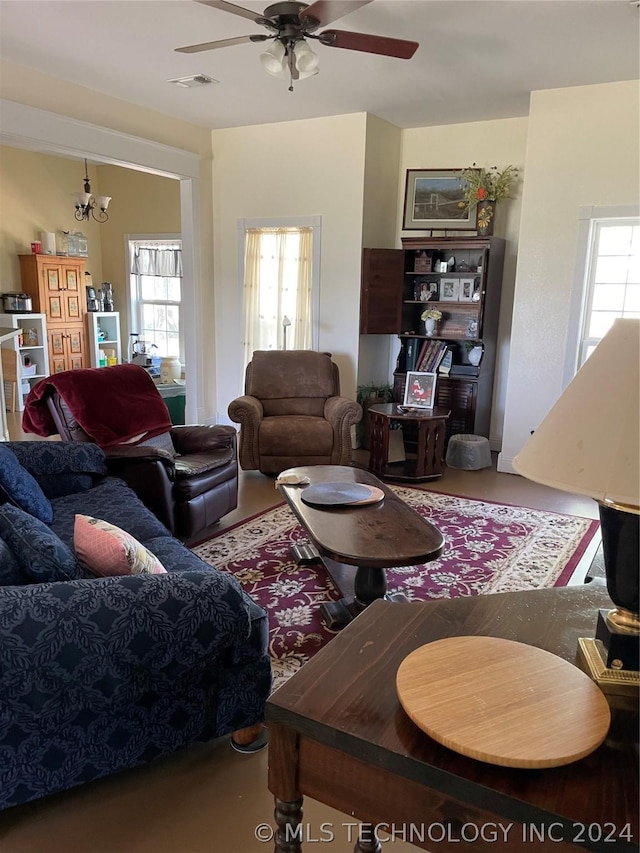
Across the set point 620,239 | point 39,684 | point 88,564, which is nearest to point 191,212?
point 620,239

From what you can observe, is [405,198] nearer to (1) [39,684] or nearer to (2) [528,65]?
(2) [528,65]

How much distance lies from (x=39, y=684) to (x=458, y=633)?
39.7 inches

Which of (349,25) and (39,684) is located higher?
(349,25)

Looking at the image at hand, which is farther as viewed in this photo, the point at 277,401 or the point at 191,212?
the point at 191,212

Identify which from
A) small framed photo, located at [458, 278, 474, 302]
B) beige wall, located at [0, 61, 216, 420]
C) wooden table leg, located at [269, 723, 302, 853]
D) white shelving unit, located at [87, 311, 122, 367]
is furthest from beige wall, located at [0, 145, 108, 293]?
wooden table leg, located at [269, 723, 302, 853]

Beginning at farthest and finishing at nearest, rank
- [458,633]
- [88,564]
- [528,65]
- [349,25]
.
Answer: [528,65] → [349,25] → [88,564] → [458,633]

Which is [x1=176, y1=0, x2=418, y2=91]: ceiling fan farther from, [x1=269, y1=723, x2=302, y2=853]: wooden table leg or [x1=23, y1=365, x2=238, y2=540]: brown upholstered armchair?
[x1=269, y1=723, x2=302, y2=853]: wooden table leg

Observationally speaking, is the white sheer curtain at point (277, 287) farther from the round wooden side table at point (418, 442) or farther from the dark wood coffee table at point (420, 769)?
the dark wood coffee table at point (420, 769)

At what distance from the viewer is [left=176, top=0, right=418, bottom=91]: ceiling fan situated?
2.86 m

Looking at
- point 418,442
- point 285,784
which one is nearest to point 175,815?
point 285,784

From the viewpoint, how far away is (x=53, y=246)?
777 centimetres

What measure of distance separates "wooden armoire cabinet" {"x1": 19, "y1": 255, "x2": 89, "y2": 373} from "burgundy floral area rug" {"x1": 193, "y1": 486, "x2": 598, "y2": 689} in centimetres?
505

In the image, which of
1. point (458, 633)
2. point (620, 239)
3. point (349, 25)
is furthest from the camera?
point (620, 239)

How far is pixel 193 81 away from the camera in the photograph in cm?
455
